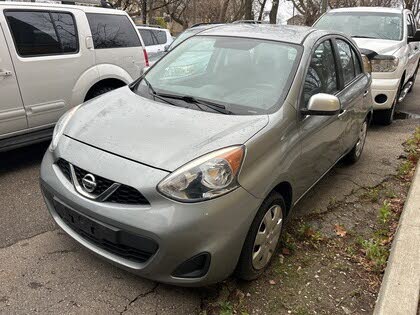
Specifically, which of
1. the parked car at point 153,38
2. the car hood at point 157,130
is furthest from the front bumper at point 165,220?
the parked car at point 153,38

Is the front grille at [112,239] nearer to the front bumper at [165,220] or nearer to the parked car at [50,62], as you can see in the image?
the front bumper at [165,220]

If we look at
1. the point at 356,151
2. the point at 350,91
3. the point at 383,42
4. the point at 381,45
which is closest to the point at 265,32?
the point at 350,91

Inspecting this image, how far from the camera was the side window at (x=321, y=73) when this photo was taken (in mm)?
3329

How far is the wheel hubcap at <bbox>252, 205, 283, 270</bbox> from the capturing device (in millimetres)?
2740

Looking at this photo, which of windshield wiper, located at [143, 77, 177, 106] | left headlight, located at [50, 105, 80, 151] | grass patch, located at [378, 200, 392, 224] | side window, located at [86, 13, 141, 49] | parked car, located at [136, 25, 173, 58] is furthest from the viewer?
parked car, located at [136, 25, 173, 58]

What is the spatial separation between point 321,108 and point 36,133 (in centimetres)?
311

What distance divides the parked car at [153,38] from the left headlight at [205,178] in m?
8.15

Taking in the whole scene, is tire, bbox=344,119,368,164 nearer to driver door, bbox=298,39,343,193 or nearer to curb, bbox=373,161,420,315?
driver door, bbox=298,39,343,193

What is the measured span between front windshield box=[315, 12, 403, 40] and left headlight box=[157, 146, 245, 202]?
5798mm

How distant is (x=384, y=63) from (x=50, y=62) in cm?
489

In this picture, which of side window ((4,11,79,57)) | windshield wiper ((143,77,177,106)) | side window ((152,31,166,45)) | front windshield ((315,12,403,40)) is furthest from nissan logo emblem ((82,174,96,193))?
side window ((152,31,166,45))

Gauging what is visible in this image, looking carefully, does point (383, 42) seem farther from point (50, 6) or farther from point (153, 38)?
point (153, 38)

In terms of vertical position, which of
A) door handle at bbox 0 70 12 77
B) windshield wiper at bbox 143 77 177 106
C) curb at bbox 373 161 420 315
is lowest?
curb at bbox 373 161 420 315

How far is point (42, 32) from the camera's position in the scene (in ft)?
14.7
